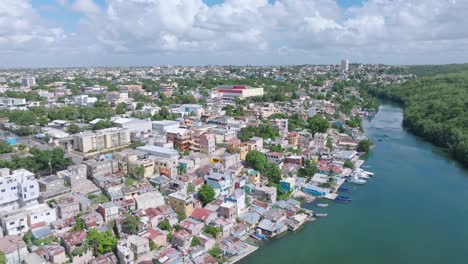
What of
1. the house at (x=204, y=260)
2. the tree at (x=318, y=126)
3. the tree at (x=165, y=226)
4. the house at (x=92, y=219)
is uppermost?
the tree at (x=318, y=126)

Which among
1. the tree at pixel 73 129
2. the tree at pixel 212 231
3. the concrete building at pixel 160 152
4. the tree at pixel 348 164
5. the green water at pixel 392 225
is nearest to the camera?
the green water at pixel 392 225

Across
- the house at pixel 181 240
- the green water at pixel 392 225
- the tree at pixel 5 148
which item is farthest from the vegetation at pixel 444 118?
the tree at pixel 5 148

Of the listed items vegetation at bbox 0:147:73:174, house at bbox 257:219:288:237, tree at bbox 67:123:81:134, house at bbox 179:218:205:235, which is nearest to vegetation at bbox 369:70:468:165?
house at bbox 257:219:288:237

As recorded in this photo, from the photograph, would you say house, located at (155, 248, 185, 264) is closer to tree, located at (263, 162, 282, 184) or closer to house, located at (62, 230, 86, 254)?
house, located at (62, 230, 86, 254)

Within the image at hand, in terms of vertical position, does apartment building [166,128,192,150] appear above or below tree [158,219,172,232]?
above

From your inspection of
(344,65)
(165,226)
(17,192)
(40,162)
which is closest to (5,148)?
(40,162)

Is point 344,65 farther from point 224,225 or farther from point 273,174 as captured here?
point 224,225

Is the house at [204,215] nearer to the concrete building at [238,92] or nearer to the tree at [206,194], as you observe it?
the tree at [206,194]

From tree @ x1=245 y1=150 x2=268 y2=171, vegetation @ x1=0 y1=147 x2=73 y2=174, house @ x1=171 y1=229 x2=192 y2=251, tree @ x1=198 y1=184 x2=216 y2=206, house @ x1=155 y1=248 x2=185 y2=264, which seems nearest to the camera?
house @ x1=155 y1=248 x2=185 y2=264
